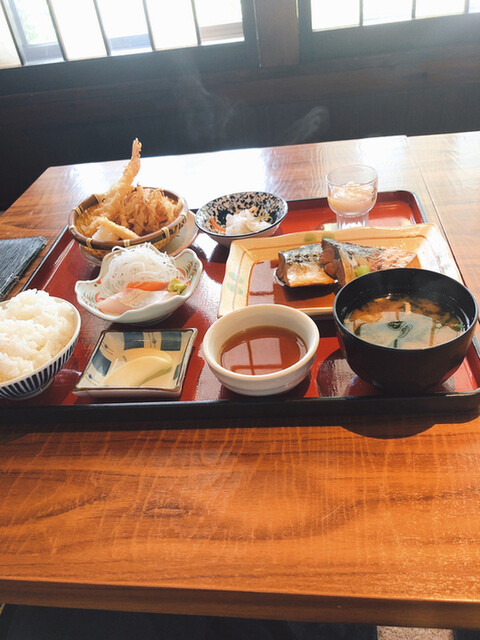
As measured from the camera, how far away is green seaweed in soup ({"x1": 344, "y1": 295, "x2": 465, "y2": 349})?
39.0 inches

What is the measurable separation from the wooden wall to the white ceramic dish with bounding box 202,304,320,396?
296 cm

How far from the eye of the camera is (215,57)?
355cm

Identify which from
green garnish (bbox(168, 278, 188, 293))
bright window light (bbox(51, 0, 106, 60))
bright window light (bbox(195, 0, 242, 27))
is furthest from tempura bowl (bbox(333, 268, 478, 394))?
bright window light (bbox(51, 0, 106, 60))

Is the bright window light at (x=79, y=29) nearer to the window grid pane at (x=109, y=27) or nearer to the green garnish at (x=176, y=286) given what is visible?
the window grid pane at (x=109, y=27)

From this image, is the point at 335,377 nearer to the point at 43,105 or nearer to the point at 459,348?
the point at 459,348

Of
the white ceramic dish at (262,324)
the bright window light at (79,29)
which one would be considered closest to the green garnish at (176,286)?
the white ceramic dish at (262,324)

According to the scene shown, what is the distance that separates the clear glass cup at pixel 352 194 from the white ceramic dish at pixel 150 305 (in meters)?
0.53

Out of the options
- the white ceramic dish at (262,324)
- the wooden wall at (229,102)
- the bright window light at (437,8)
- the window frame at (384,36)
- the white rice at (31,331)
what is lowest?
the wooden wall at (229,102)

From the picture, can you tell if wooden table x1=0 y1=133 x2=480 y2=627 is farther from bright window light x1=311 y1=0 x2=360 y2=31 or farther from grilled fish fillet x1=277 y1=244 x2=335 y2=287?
bright window light x1=311 y1=0 x2=360 y2=31

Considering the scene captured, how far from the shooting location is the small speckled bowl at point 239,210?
1596 millimetres

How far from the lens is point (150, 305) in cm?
125

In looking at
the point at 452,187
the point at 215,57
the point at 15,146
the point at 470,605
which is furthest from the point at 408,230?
the point at 15,146

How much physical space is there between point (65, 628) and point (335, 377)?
0.88m

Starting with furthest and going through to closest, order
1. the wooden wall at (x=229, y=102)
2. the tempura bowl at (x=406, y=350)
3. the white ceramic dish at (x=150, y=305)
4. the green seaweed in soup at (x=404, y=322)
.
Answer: the wooden wall at (x=229, y=102) < the white ceramic dish at (x=150, y=305) < the green seaweed in soup at (x=404, y=322) < the tempura bowl at (x=406, y=350)
